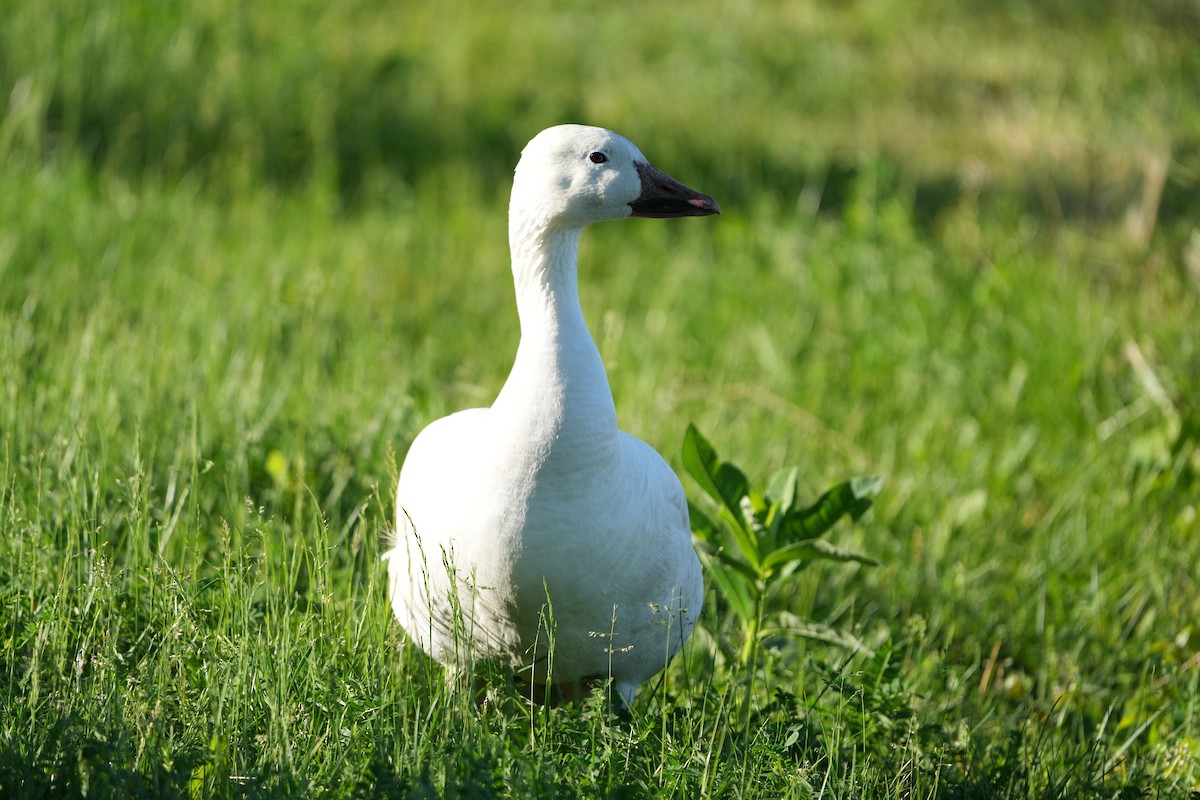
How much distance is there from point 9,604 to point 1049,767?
2.71m

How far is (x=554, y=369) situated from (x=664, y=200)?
1.93ft

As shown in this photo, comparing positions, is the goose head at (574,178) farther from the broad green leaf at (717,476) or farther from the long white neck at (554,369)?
the broad green leaf at (717,476)

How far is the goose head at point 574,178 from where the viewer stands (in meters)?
2.94

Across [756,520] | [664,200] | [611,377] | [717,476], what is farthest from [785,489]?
[611,377]

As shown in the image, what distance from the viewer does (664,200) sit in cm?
311

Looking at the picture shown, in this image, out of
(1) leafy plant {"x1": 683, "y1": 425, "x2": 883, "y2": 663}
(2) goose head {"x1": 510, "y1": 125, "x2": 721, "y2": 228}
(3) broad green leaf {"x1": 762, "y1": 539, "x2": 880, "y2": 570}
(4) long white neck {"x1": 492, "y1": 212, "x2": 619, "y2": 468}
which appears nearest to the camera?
(4) long white neck {"x1": 492, "y1": 212, "x2": 619, "y2": 468}

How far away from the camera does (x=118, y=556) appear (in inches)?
139

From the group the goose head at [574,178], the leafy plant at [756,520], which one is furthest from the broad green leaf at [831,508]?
the goose head at [574,178]

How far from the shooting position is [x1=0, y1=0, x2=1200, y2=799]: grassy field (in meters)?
2.86

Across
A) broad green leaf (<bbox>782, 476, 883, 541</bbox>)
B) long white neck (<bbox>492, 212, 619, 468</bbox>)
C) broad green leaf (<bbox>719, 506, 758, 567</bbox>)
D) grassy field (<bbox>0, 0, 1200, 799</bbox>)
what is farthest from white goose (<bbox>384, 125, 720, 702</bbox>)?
broad green leaf (<bbox>782, 476, 883, 541</bbox>)

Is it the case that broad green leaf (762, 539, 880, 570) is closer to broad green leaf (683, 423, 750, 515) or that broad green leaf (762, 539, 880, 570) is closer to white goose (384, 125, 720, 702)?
broad green leaf (683, 423, 750, 515)

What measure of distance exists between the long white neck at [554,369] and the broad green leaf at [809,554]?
741mm

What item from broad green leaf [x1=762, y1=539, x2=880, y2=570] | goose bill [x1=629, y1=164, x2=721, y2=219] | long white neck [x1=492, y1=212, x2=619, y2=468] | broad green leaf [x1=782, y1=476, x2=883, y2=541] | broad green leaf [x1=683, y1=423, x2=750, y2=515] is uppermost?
goose bill [x1=629, y1=164, x2=721, y2=219]

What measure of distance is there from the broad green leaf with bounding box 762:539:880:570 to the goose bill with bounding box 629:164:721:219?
95 cm
